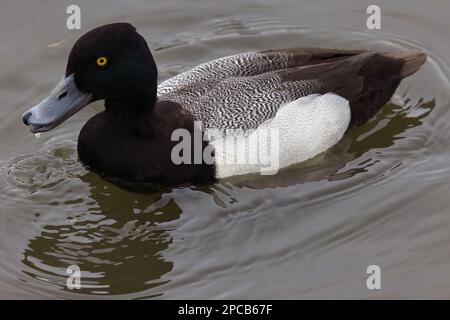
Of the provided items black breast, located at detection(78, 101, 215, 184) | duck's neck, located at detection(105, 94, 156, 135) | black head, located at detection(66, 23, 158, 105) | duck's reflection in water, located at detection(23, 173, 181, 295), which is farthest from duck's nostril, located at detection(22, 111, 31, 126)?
Answer: duck's reflection in water, located at detection(23, 173, 181, 295)

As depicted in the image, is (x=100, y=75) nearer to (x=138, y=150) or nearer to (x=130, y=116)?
(x=130, y=116)

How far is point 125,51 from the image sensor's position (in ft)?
25.8

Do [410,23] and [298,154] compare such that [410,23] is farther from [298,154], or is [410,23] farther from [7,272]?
[7,272]

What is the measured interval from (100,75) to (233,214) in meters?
1.61

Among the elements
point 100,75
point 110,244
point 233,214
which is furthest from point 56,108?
point 233,214

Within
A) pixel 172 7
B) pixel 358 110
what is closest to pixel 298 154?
pixel 358 110

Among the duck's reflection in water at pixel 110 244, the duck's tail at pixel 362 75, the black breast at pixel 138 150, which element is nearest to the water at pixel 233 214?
the duck's reflection in water at pixel 110 244

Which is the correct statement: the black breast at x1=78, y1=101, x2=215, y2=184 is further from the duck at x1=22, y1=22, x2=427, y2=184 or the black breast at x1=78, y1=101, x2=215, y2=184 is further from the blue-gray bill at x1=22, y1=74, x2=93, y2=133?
the blue-gray bill at x1=22, y1=74, x2=93, y2=133

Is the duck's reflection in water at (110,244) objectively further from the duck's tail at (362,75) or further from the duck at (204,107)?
the duck's tail at (362,75)

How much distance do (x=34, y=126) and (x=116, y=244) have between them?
46.9 inches

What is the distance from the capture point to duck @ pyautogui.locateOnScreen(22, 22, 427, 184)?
7855mm

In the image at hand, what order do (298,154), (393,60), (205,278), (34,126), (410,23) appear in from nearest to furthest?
(205,278)
(34,126)
(298,154)
(393,60)
(410,23)

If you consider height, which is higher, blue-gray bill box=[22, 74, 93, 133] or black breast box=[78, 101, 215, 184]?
blue-gray bill box=[22, 74, 93, 133]

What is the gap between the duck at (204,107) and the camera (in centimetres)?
786
